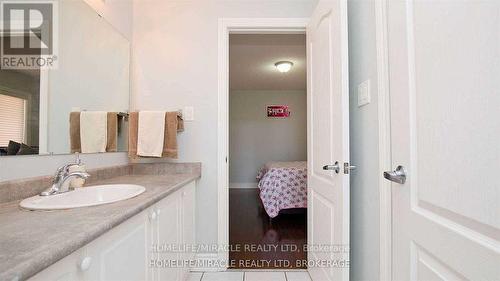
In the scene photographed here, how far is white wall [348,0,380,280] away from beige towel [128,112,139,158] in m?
1.48

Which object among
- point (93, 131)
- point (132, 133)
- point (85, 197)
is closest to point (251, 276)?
point (85, 197)

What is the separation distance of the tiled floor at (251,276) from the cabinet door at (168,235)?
0.40 metres

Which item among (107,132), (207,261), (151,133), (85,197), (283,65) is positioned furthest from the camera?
(283,65)

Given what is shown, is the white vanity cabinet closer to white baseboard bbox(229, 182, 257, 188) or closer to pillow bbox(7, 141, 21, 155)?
pillow bbox(7, 141, 21, 155)

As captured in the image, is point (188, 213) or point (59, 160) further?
point (188, 213)

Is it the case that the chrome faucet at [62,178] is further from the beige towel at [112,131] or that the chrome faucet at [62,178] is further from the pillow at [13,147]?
the beige towel at [112,131]

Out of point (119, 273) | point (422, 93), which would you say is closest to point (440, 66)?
point (422, 93)

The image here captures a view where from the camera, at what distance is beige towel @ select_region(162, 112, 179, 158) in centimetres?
175

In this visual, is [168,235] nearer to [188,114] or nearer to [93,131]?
[93,131]

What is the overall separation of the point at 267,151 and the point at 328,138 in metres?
4.24

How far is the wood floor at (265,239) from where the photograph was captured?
1.99 metres

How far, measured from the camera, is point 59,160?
1214 millimetres

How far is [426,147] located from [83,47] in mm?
1798

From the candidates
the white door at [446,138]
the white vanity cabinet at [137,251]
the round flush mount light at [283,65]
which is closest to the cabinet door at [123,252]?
the white vanity cabinet at [137,251]
